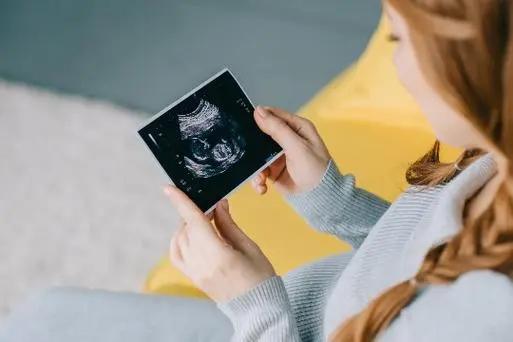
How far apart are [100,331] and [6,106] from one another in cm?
132

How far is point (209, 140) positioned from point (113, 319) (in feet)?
0.95

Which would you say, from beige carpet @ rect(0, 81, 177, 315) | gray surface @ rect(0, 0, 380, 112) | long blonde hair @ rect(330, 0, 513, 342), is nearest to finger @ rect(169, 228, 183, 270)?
long blonde hair @ rect(330, 0, 513, 342)

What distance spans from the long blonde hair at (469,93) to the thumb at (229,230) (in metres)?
0.22

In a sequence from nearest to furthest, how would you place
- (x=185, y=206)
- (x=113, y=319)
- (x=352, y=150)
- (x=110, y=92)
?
(x=185, y=206) < (x=113, y=319) < (x=352, y=150) < (x=110, y=92)

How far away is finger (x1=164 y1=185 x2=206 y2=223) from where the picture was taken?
83 cm

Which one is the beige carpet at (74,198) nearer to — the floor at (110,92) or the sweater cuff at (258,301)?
the floor at (110,92)

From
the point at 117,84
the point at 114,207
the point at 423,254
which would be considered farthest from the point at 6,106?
the point at 423,254

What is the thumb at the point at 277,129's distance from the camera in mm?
917

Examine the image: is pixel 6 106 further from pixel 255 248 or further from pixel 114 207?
pixel 255 248

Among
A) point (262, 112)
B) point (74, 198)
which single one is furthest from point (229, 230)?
point (74, 198)

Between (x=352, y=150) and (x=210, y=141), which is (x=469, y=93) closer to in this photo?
(x=210, y=141)

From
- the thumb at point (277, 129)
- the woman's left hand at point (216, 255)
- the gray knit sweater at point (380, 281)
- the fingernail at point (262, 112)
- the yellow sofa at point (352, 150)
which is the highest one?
the fingernail at point (262, 112)

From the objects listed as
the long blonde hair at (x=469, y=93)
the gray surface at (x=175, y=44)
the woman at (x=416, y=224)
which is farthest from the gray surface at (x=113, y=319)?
the gray surface at (x=175, y=44)

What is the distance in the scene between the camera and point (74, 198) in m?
1.84
